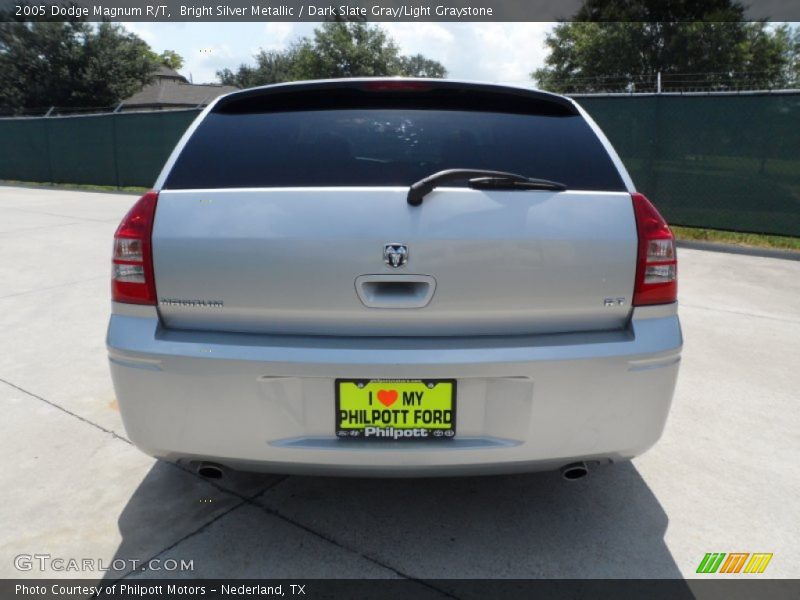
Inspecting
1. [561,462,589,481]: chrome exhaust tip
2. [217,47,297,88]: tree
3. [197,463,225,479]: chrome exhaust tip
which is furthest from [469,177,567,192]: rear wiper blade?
[217,47,297,88]: tree

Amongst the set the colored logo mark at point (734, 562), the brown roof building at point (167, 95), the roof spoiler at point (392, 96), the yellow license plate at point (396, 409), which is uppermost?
the brown roof building at point (167, 95)

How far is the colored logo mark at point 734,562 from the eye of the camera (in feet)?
7.40

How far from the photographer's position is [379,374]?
1996 millimetres

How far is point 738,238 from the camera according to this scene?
8.94m

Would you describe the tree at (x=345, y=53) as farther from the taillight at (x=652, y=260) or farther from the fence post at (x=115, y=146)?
the taillight at (x=652, y=260)

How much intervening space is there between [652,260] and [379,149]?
1023 mm

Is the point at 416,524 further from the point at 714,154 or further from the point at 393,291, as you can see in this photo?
the point at 714,154

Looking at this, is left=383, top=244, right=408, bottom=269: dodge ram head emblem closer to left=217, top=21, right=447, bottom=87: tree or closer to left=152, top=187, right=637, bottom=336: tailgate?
left=152, top=187, right=637, bottom=336: tailgate

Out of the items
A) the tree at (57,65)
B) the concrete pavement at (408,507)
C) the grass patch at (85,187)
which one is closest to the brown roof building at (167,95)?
the tree at (57,65)

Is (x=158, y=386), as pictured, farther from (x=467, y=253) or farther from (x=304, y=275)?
(x=467, y=253)

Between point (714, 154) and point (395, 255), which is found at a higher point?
point (714, 154)

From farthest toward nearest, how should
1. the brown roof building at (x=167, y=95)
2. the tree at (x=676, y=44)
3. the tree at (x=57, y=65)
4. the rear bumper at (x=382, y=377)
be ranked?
the brown roof building at (x=167, y=95) → the tree at (x=57, y=65) → the tree at (x=676, y=44) → the rear bumper at (x=382, y=377)

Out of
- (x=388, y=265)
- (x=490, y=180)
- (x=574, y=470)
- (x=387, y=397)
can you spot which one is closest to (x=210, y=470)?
(x=387, y=397)

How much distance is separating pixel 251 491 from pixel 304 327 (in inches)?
40.0
